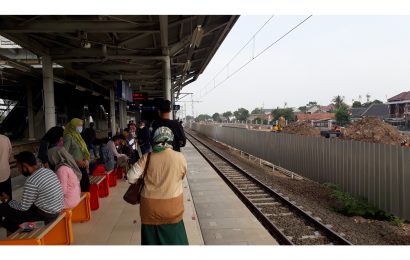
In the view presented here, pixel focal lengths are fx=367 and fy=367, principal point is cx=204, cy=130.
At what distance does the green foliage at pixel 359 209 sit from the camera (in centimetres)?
722

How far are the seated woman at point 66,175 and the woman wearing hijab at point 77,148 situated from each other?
90 cm

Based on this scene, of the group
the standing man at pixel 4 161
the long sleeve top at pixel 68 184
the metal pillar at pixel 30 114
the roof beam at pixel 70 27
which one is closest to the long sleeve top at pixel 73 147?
the standing man at pixel 4 161

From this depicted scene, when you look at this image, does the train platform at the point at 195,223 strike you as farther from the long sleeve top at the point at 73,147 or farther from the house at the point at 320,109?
the house at the point at 320,109

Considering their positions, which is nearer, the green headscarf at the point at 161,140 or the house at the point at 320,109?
the green headscarf at the point at 161,140

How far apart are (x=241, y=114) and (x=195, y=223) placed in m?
128

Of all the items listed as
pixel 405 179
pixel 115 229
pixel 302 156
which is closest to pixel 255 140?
pixel 302 156

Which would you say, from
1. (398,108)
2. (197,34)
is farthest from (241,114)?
(197,34)

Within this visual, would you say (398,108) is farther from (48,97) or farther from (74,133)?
(74,133)

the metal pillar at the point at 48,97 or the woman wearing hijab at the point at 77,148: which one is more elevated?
the metal pillar at the point at 48,97

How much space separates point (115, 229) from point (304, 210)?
13.4 feet

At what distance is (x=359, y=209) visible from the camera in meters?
7.68

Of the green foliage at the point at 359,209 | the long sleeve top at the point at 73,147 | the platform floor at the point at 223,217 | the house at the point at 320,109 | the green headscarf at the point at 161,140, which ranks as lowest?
the green foliage at the point at 359,209

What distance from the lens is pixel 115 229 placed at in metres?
5.42

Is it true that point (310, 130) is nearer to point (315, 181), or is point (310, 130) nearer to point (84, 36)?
point (315, 181)
